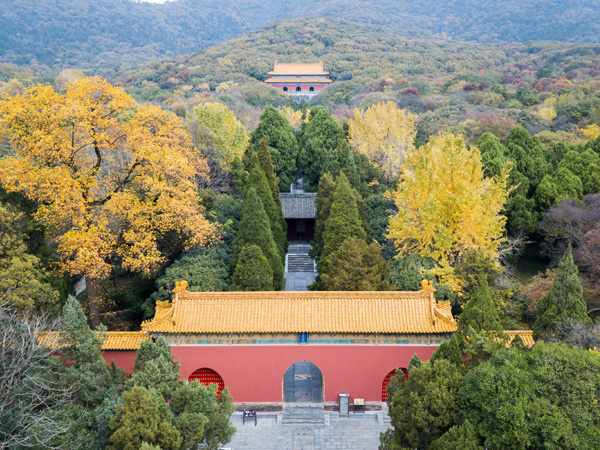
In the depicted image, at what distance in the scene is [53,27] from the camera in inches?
3738

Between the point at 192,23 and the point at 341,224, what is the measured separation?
115m

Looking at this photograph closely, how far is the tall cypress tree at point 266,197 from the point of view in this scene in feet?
65.3

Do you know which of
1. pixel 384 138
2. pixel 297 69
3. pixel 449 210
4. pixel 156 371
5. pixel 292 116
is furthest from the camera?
pixel 297 69

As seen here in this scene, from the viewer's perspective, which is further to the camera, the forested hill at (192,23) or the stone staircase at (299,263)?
the forested hill at (192,23)

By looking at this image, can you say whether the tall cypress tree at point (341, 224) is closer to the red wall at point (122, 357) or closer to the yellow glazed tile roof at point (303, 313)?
the yellow glazed tile roof at point (303, 313)

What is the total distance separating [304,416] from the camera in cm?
1320

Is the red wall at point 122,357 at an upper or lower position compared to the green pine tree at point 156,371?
upper

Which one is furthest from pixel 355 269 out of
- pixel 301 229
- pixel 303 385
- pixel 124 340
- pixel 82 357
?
pixel 301 229

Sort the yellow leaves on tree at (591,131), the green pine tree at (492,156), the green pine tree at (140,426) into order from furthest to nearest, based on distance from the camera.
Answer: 1. the yellow leaves on tree at (591,131)
2. the green pine tree at (492,156)
3. the green pine tree at (140,426)

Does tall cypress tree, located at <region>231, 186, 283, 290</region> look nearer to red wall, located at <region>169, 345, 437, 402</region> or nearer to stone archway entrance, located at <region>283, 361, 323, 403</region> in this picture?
stone archway entrance, located at <region>283, 361, 323, 403</region>

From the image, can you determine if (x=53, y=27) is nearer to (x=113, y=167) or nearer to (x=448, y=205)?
(x=113, y=167)

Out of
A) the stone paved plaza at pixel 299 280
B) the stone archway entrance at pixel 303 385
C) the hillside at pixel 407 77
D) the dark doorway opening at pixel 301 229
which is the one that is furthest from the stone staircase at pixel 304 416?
the hillside at pixel 407 77

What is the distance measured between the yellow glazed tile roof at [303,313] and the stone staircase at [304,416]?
2.23 meters

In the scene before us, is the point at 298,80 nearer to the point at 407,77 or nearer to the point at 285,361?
the point at 407,77
